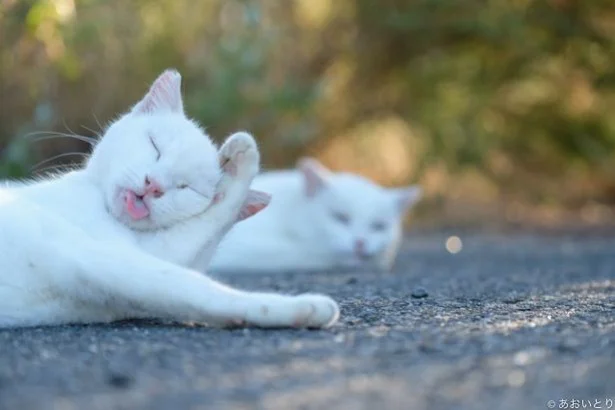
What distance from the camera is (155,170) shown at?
10.5 ft

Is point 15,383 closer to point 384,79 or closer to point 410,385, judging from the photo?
point 410,385

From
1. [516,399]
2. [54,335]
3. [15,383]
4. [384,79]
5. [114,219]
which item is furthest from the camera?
[384,79]

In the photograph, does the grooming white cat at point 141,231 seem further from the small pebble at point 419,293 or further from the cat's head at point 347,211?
the cat's head at point 347,211

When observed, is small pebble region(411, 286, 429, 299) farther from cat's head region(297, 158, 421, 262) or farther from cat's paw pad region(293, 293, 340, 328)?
cat's head region(297, 158, 421, 262)

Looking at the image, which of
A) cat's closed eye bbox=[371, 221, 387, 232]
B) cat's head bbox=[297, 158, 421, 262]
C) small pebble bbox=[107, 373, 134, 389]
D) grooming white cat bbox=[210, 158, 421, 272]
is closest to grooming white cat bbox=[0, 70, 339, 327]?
small pebble bbox=[107, 373, 134, 389]

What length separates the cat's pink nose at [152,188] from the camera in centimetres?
315

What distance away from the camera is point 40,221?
3014mm

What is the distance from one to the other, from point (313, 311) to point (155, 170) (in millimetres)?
808

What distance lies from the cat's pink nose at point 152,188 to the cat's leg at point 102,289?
23 centimetres

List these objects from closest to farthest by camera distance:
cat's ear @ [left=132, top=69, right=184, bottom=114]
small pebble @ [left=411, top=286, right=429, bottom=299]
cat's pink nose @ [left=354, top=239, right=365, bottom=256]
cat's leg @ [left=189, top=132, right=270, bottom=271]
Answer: cat's leg @ [left=189, top=132, right=270, bottom=271] < cat's ear @ [left=132, top=69, right=184, bottom=114] < small pebble @ [left=411, top=286, right=429, bottom=299] < cat's pink nose @ [left=354, top=239, right=365, bottom=256]

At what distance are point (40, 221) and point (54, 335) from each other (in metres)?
0.39

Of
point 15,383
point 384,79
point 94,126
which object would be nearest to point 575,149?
point 384,79

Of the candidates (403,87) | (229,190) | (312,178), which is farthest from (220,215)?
(403,87)

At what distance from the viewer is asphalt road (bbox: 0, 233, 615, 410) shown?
2.04 m
